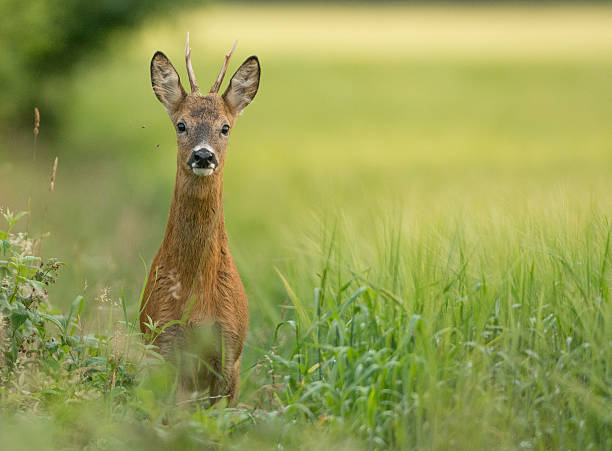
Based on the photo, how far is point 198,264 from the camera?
211 inches

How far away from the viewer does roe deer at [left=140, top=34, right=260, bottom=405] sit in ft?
17.0

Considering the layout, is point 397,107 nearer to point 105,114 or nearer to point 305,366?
point 105,114

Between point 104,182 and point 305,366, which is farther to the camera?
point 104,182

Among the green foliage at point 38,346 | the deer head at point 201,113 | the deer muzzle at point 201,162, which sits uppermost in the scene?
the deer head at point 201,113

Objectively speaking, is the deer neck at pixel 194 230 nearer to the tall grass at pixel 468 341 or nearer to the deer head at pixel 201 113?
the deer head at pixel 201 113

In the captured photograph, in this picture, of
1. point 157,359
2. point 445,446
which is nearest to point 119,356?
point 157,359

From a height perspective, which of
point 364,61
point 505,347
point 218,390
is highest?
point 364,61

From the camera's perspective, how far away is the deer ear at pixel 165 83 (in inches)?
222

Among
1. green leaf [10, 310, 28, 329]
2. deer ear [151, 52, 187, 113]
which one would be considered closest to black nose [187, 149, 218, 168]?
deer ear [151, 52, 187, 113]

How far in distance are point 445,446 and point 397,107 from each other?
23.8 m

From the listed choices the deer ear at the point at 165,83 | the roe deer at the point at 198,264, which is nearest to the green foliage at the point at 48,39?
the deer ear at the point at 165,83

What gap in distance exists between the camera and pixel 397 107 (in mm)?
27719

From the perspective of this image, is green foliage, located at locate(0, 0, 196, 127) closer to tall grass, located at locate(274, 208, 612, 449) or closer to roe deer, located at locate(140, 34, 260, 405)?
roe deer, located at locate(140, 34, 260, 405)

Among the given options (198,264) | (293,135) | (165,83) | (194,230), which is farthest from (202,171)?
(293,135)
